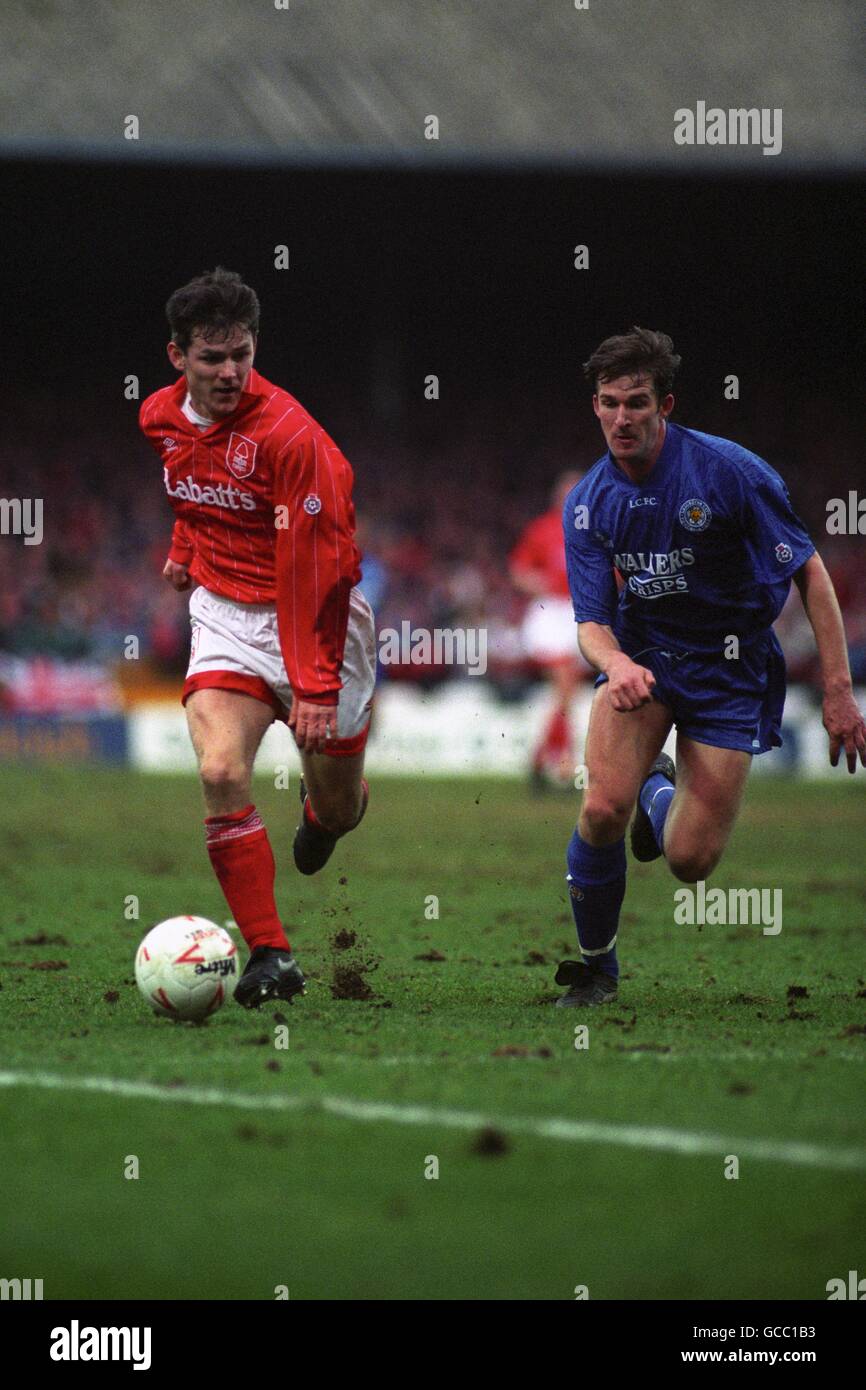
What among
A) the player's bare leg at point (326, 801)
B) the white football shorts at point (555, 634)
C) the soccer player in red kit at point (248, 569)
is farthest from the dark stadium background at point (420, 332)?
the soccer player in red kit at point (248, 569)

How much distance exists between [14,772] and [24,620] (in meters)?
3.87

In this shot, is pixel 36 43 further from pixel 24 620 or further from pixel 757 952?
pixel 757 952

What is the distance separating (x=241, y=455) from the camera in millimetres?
6199

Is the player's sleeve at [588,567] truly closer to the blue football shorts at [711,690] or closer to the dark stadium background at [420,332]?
the blue football shorts at [711,690]

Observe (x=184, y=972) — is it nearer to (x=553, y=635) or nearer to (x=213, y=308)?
(x=213, y=308)

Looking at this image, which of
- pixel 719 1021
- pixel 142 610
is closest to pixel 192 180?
pixel 142 610

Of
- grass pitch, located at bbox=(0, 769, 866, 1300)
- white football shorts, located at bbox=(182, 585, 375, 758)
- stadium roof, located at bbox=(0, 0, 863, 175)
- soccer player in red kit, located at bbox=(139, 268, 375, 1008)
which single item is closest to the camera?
grass pitch, located at bbox=(0, 769, 866, 1300)

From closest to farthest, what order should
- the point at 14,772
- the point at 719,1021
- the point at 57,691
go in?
the point at 719,1021 → the point at 14,772 → the point at 57,691

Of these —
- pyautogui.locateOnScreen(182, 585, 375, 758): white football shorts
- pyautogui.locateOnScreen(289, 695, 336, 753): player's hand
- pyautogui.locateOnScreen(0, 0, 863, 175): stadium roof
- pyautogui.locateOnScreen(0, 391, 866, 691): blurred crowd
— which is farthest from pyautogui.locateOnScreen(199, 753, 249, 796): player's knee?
pyautogui.locateOnScreen(0, 0, 863, 175): stadium roof

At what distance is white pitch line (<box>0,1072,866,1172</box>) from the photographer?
4.08 meters

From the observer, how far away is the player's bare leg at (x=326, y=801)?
679 centimetres

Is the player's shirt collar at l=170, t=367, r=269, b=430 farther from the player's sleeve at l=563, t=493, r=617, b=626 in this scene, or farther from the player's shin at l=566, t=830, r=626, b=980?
the player's shin at l=566, t=830, r=626, b=980

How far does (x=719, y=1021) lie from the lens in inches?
234

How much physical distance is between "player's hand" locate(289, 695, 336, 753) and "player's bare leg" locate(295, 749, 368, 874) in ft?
1.55
